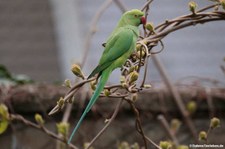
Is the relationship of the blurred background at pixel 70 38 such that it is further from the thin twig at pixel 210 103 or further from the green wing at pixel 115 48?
the green wing at pixel 115 48

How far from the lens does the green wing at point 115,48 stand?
6.42 feet

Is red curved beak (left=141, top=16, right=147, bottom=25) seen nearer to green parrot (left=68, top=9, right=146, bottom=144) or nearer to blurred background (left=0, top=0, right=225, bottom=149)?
green parrot (left=68, top=9, right=146, bottom=144)

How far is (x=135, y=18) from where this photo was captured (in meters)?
2.07

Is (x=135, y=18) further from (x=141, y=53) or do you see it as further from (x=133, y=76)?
(x=133, y=76)

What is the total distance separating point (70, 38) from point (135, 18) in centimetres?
583

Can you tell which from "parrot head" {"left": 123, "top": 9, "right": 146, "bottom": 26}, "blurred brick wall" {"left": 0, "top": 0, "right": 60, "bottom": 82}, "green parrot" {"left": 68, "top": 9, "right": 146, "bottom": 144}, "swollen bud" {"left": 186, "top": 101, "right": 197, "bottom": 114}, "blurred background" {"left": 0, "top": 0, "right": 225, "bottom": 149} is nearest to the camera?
A: "green parrot" {"left": 68, "top": 9, "right": 146, "bottom": 144}

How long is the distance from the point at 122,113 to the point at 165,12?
5160 mm

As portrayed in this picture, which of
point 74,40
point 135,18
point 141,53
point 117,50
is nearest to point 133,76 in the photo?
point 141,53

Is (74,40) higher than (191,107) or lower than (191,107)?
lower

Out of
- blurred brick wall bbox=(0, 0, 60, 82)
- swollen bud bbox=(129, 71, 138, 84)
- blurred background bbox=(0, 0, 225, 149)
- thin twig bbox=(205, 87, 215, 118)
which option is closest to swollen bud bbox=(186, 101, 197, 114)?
thin twig bbox=(205, 87, 215, 118)

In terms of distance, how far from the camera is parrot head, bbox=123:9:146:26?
2.06 m

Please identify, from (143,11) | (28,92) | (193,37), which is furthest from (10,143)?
(193,37)

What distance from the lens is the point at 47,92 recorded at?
121 inches

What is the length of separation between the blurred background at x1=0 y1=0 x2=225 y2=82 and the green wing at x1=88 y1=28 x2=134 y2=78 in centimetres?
572
